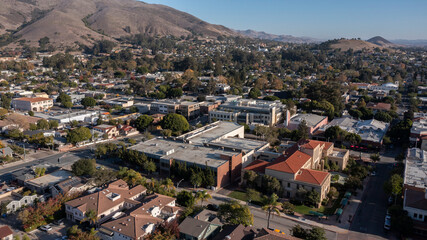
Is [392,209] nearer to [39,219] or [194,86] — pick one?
[39,219]

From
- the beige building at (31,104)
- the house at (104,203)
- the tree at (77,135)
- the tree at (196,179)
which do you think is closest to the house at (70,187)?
the house at (104,203)

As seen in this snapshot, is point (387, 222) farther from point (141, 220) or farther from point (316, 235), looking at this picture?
point (141, 220)

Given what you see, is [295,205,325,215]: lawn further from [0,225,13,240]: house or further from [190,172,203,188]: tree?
[0,225,13,240]: house

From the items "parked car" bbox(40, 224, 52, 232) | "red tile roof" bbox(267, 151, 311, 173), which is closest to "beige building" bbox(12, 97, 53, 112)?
"parked car" bbox(40, 224, 52, 232)

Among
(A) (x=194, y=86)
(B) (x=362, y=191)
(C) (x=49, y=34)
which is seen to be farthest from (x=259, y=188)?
(C) (x=49, y=34)

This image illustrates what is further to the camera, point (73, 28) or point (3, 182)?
point (73, 28)

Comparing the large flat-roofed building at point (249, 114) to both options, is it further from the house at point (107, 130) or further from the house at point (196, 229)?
the house at point (196, 229)

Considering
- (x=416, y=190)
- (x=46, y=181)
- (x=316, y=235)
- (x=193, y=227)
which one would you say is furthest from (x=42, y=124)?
(x=416, y=190)
